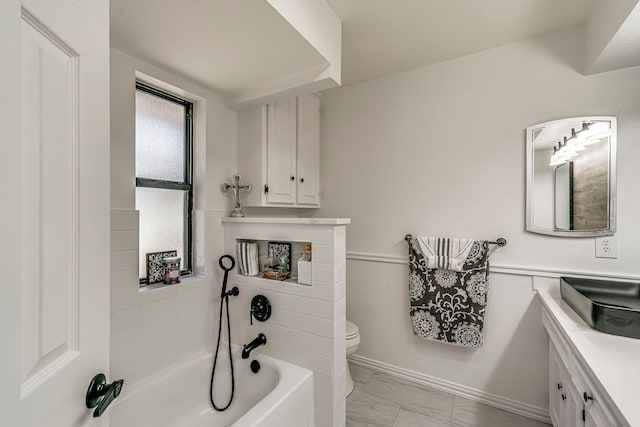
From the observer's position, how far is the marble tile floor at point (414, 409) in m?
1.81

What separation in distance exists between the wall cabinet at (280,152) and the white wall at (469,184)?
24 centimetres

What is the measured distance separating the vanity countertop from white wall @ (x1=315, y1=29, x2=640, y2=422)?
0.52 m

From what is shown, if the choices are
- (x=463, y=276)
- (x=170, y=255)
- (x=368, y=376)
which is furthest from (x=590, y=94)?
(x=170, y=255)

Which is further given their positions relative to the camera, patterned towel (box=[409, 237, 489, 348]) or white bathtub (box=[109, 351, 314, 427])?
patterned towel (box=[409, 237, 489, 348])

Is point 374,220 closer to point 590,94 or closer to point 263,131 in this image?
point 263,131

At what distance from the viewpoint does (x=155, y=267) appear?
1711 mm

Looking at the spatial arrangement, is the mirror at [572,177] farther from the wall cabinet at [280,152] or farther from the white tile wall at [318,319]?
the wall cabinet at [280,152]

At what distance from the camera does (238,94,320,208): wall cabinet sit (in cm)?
209

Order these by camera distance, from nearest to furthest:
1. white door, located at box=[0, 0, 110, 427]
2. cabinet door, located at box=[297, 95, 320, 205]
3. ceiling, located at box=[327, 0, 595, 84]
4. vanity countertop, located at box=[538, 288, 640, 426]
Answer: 1. white door, located at box=[0, 0, 110, 427]
2. vanity countertop, located at box=[538, 288, 640, 426]
3. ceiling, located at box=[327, 0, 595, 84]
4. cabinet door, located at box=[297, 95, 320, 205]

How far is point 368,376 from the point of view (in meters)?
2.33

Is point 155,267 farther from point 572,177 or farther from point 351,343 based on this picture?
point 572,177

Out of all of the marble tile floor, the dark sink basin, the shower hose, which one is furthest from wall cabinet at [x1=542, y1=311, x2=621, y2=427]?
the shower hose

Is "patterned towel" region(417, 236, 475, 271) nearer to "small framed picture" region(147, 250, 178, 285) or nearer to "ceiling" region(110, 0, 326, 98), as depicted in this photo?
"ceiling" region(110, 0, 326, 98)

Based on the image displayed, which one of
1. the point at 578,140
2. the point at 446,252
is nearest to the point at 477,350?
the point at 446,252
